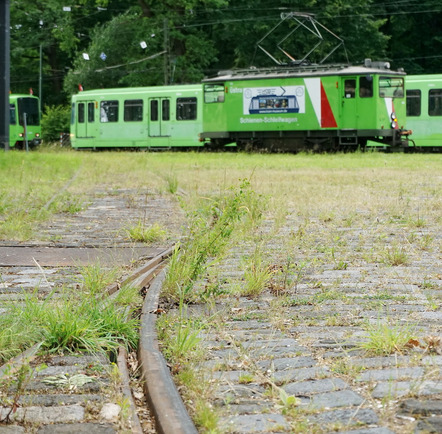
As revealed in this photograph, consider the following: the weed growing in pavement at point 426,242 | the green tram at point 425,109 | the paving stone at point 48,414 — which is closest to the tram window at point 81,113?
the green tram at point 425,109

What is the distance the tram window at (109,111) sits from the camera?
1565 inches

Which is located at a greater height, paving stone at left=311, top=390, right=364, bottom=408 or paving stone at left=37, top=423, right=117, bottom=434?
paving stone at left=311, top=390, right=364, bottom=408

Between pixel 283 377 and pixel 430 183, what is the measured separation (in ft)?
40.0

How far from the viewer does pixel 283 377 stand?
370 cm

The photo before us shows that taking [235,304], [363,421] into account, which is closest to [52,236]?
[235,304]

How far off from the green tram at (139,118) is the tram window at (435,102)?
371 inches

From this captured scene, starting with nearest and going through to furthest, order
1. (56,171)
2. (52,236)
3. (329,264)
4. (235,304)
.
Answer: (235,304)
(329,264)
(52,236)
(56,171)

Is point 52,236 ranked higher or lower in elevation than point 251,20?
lower

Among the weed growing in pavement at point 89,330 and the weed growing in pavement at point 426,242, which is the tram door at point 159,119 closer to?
the weed growing in pavement at point 426,242

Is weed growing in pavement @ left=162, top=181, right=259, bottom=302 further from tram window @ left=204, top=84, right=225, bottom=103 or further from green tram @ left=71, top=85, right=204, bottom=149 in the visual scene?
green tram @ left=71, top=85, right=204, bottom=149

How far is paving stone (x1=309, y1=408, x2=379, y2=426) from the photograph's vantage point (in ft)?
10.2

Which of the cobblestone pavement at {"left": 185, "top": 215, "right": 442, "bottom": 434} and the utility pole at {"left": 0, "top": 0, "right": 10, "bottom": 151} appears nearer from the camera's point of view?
the cobblestone pavement at {"left": 185, "top": 215, "right": 442, "bottom": 434}

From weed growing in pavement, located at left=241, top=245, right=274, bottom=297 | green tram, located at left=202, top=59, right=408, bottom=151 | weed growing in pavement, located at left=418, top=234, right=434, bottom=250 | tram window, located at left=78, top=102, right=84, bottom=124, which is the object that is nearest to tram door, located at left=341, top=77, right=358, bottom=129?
green tram, located at left=202, top=59, right=408, bottom=151

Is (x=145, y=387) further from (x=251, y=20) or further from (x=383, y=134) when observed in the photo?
(x=251, y=20)
